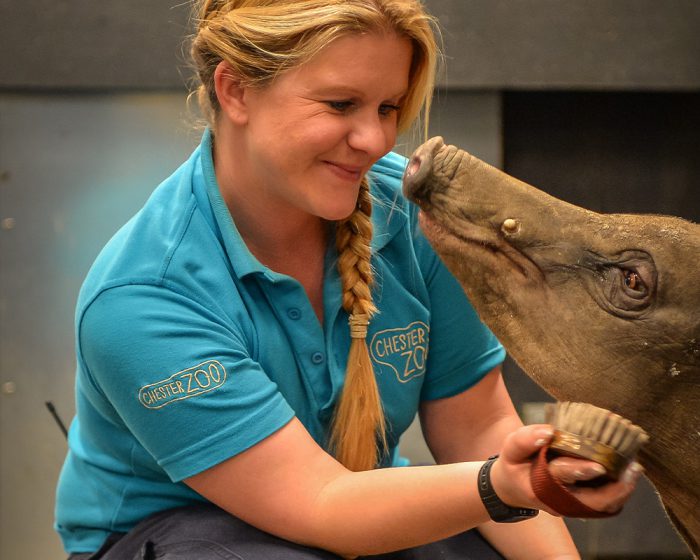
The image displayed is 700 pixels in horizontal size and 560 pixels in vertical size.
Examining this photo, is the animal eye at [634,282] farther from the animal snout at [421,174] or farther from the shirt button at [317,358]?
the shirt button at [317,358]

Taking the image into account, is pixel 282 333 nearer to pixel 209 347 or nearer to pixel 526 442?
pixel 209 347

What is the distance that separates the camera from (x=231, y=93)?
166 cm

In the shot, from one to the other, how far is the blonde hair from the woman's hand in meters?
0.49

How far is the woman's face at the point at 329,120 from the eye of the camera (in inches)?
61.9

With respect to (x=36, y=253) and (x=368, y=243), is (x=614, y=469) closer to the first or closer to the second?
(x=368, y=243)

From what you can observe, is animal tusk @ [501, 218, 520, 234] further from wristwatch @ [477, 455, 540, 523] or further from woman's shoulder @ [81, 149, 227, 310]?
woman's shoulder @ [81, 149, 227, 310]

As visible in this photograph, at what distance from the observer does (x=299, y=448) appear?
1576mm

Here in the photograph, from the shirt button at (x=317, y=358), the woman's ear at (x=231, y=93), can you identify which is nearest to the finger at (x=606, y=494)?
the shirt button at (x=317, y=358)

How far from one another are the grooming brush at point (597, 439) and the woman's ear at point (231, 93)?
0.74 m

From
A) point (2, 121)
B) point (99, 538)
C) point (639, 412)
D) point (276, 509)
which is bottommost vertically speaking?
point (99, 538)

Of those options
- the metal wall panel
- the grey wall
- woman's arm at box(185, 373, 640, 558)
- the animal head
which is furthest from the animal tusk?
the metal wall panel

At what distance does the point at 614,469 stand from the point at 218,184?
87cm

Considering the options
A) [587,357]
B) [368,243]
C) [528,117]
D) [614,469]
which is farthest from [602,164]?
[614,469]

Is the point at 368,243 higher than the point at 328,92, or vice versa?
the point at 328,92
